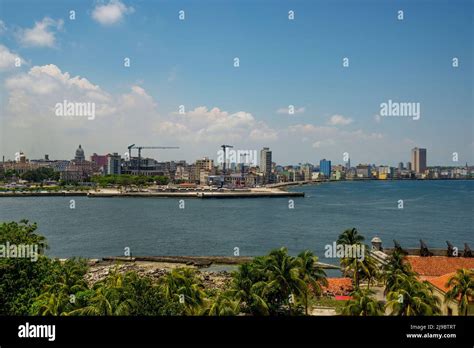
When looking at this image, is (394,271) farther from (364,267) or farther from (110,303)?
(110,303)

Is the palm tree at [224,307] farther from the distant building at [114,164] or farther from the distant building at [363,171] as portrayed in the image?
the distant building at [363,171]

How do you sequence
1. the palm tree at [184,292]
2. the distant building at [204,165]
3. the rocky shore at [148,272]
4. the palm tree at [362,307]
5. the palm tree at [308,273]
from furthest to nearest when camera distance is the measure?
the distant building at [204,165] < the rocky shore at [148,272] < the palm tree at [308,273] < the palm tree at [184,292] < the palm tree at [362,307]

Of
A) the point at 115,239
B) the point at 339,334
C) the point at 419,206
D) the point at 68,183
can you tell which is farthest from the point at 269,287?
the point at 68,183

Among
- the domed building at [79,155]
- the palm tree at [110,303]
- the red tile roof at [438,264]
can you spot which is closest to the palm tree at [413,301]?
the palm tree at [110,303]

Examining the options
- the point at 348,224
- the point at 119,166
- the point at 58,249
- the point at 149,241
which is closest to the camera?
the point at 58,249

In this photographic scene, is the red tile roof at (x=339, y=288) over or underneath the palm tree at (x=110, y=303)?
underneath

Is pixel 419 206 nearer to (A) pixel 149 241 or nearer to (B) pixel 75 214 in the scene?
(A) pixel 149 241
